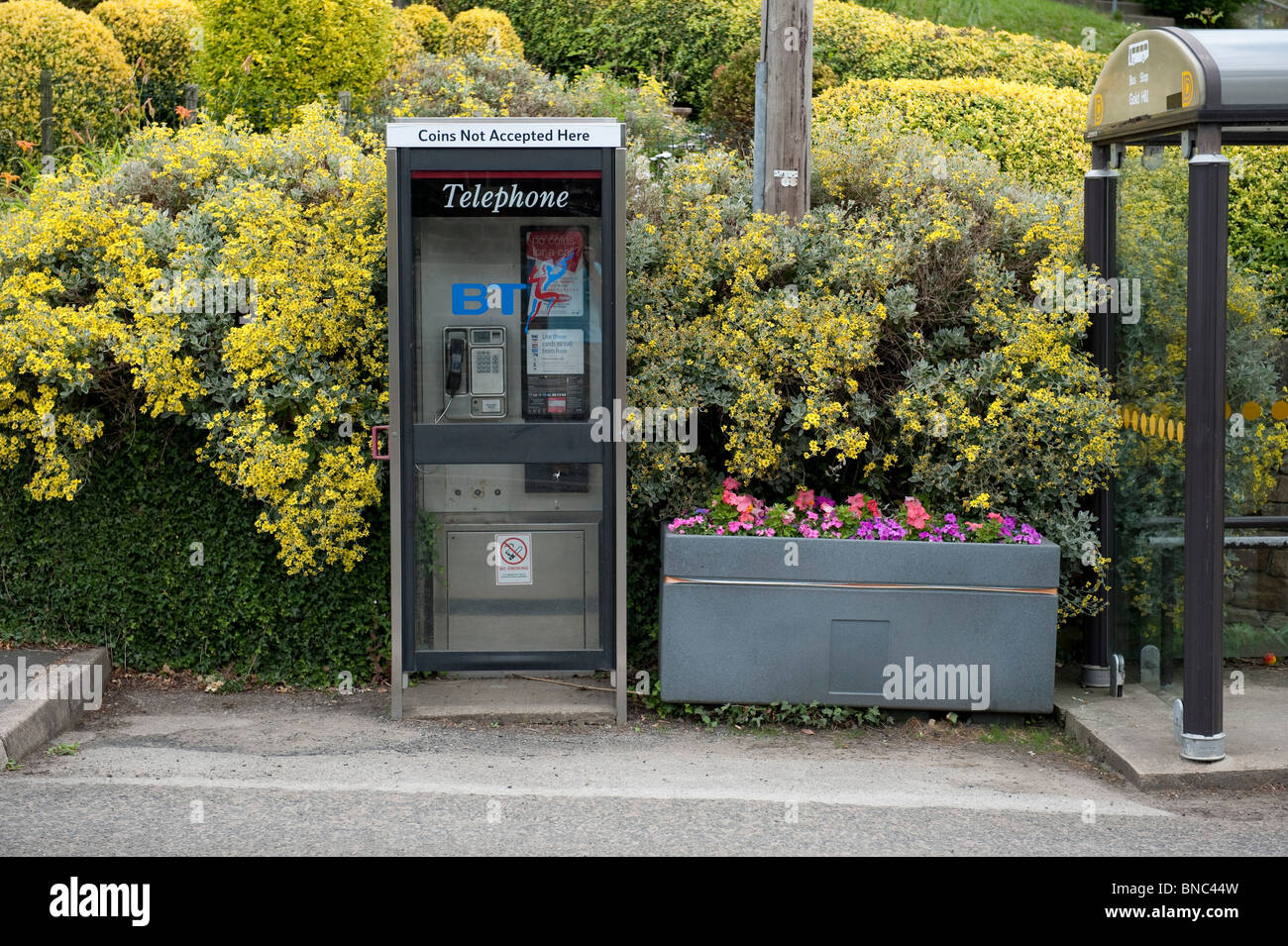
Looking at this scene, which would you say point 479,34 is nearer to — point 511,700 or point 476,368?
point 476,368

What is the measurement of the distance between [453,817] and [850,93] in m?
7.07

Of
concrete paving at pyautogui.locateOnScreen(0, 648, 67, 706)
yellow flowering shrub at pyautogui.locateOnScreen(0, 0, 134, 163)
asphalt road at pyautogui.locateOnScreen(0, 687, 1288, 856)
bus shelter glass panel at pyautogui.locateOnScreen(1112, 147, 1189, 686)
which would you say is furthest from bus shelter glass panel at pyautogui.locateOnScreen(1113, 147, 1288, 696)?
yellow flowering shrub at pyautogui.locateOnScreen(0, 0, 134, 163)

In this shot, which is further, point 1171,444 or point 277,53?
point 277,53

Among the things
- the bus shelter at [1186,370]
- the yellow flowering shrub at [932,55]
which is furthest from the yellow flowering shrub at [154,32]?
the bus shelter at [1186,370]

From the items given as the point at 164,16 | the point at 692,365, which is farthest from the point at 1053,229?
the point at 164,16

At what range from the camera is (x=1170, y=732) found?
574 centimetres

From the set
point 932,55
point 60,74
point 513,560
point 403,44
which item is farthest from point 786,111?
point 60,74

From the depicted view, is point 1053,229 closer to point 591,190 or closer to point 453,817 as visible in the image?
point 591,190

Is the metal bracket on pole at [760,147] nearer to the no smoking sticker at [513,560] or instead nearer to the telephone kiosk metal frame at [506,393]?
the telephone kiosk metal frame at [506,393]

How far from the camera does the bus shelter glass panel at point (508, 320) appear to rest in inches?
238

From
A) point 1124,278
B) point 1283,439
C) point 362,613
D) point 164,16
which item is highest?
point 164,16

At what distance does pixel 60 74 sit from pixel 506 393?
22.8 ft

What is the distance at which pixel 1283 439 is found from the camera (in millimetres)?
6645

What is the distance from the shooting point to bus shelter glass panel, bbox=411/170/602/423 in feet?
19.8
